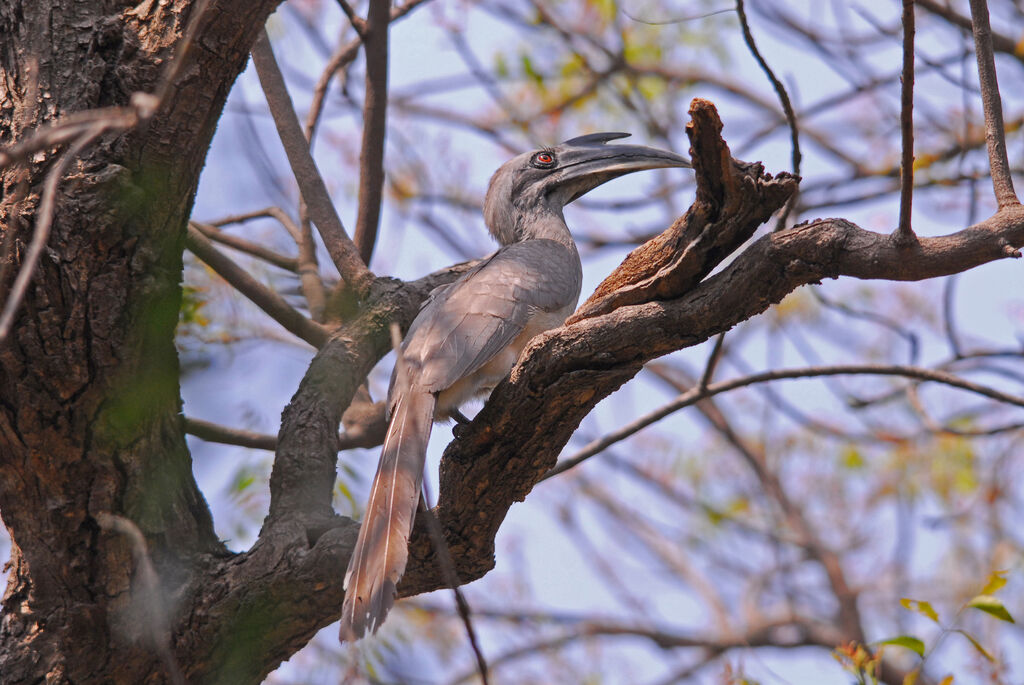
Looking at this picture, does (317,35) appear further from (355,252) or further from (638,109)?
(355,252)

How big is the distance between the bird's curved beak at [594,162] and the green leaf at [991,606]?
8.87ft

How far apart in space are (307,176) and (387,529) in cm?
246

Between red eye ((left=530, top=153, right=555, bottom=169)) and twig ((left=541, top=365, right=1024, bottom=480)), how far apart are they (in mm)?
1726

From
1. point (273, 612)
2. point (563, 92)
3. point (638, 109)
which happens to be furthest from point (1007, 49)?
point (273, 612)

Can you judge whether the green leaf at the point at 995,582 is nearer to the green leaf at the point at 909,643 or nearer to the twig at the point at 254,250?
the green leaf at the point at 909,643

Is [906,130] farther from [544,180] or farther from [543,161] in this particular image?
[543,161]

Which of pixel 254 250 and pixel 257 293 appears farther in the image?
pixel 254 250

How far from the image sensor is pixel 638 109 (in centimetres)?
986

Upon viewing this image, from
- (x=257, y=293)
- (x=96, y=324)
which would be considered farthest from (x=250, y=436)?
(x=96, y=324)

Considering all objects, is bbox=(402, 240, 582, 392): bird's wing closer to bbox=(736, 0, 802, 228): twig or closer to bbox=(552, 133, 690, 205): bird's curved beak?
bbox=(552, 133, 690, 205): bird's curved beak

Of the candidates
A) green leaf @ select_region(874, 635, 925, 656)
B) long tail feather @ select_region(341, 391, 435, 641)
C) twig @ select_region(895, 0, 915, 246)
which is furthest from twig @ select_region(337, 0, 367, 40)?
green leaf @ select_region(874, 635, 925, 656)

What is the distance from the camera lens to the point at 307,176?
5156mm

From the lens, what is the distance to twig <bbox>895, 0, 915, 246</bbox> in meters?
2.78

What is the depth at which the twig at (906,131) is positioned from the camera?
109 inches
